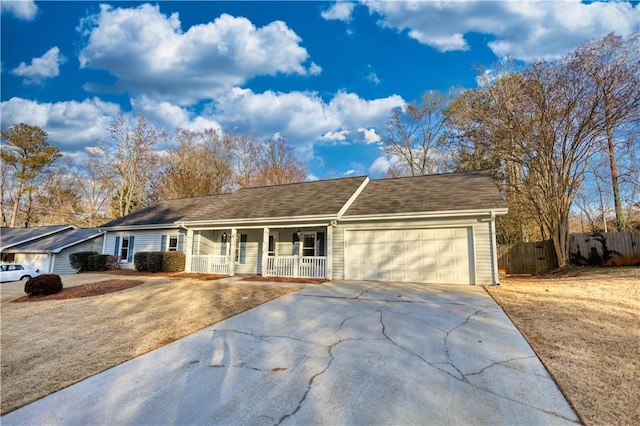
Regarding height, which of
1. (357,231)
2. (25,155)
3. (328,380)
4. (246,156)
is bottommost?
(328,380)

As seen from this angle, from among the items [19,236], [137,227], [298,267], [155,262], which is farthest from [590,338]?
[19,236]

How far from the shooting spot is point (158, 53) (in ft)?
46.8

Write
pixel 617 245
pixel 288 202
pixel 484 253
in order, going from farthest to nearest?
pixel 288 202, pixel 617 245, pixel 484 253

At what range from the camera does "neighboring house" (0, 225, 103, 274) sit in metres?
19.2

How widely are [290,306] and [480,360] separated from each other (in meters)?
4.50

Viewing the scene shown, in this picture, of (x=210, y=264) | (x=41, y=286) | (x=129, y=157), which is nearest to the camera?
(x=41, y=286)

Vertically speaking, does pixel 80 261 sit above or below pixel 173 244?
below

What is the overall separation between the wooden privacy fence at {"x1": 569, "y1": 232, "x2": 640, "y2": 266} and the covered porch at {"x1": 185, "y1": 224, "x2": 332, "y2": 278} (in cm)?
1213

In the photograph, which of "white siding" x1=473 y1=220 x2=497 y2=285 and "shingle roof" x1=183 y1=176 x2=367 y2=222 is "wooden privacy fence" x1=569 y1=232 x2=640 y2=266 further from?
"shingle roof" x1=183 y1=176 x2=367 y2=222

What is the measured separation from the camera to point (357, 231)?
40.7ft

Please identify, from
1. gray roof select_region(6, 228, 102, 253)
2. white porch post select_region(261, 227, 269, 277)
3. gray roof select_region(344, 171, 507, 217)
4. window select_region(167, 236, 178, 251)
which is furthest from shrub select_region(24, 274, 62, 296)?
gray roof select_region(6, 228, 102, 253)

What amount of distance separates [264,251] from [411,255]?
20.3 feet

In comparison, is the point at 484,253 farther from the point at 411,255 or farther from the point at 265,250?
the point at 265,250

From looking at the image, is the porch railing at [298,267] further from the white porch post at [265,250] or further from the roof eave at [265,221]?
the roof eave at [265,221]
